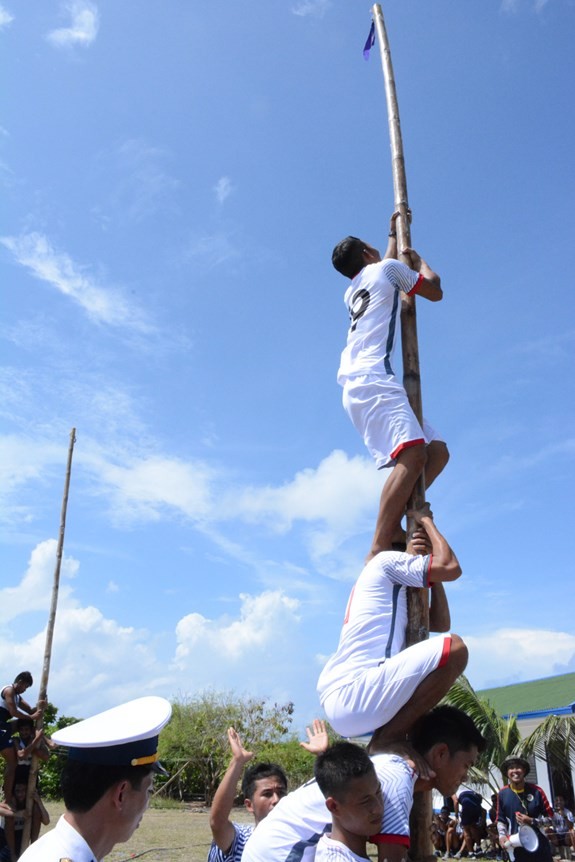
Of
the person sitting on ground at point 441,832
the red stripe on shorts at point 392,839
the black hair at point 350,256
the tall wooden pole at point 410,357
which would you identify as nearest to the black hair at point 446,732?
the tall wooden pole at point 410,357

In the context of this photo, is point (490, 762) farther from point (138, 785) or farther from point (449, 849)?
point (138, 785)

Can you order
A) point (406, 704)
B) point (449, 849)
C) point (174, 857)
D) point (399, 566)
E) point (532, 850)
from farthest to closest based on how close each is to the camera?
1. point (449, 849)
2. point (174, 857)
3. point (532, 850)
4. point (399, 566)
5. point (406, 704)

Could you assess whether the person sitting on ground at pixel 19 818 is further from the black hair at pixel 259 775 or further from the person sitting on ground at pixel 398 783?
the person sitting on ground at pixel 398 783

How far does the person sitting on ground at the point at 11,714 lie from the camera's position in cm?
980

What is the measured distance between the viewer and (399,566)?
12.5 feet

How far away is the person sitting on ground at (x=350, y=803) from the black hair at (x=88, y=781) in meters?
0.83

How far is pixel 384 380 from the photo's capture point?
15.0ft

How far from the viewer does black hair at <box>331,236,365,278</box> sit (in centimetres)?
520

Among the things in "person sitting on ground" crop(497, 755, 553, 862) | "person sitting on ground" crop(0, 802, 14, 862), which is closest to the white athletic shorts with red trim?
"person sitting on ground" crop(497, 755, 553, 862)

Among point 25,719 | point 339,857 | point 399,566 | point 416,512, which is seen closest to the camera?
point 339,857

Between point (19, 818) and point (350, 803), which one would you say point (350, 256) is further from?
point (19, 818)

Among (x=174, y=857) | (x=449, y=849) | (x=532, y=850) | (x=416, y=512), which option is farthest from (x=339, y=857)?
(x=449, y=849)

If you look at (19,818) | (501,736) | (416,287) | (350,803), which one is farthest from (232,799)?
(501,736)

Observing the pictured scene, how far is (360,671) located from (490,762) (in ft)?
55.7
